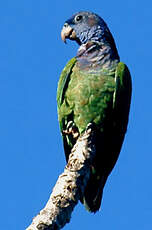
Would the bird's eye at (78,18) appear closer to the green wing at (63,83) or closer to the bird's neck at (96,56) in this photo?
the bird's neck at (96,56)

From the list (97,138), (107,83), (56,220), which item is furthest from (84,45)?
(56,220)

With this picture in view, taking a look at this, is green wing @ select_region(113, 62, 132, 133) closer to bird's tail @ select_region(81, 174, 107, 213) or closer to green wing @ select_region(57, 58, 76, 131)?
A: green wing @ select_region(57, 58, 76, 131)

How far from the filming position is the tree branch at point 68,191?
14.9ft

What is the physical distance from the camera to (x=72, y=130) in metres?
6.83

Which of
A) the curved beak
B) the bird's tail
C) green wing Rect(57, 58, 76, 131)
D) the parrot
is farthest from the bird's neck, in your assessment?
the bird's tail

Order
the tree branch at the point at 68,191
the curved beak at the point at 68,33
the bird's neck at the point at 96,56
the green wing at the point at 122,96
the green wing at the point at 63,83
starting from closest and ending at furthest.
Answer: the tree branch at the point at 68,191
the green wing at the point at 122,96
the green wing at the point at 63,83
the bird's neck at the point at 96,56
the curved beak at the point at 68,33

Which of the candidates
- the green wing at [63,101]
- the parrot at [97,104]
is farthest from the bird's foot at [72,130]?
the green wing at [63,101]

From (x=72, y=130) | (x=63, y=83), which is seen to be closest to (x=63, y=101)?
(x=63, y=83)

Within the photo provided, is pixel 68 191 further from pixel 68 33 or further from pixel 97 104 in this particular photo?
pixel 68 33

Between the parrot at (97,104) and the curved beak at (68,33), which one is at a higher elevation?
the curved beak at (68,33)

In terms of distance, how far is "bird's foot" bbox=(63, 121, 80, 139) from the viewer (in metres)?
6.80

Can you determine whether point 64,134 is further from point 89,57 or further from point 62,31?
point 62,31

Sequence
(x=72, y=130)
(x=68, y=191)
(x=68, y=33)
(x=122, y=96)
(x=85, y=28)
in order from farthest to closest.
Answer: (x=68, y=33) < (x=85, y=28) < (x=122, y=96) < (x=72, y=130) < (x=68, y=191)

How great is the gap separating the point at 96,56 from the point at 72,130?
1047 millimetres
